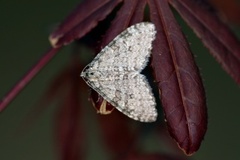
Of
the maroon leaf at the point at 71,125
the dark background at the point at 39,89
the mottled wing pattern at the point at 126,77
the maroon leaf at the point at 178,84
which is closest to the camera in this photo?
the maroon leaf at the point at 178,84

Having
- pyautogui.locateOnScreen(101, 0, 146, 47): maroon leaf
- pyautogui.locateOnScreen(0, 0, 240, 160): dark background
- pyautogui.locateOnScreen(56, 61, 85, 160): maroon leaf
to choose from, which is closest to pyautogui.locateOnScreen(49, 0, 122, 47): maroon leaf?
pyautogui.locateOnScreen(101, 0, 146, 47): maroon leaf

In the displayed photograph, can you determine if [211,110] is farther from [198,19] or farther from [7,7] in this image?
→ [198,19]

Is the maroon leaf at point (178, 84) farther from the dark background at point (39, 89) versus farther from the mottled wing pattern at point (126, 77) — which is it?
the dark background at point (39, 89)

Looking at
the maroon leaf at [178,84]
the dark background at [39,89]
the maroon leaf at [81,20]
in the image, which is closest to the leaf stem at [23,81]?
the maroon leaf at [81,20]

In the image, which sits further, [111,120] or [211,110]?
[211,110]

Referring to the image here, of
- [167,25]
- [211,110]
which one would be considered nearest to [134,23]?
[167,25]

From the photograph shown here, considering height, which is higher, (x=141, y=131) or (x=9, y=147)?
(x=141, y=131)
